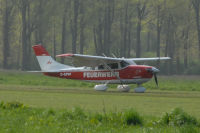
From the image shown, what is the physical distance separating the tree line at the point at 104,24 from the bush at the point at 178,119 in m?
48.6

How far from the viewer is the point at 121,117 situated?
484 inches

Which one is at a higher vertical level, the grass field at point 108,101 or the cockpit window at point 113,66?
the cockpit window at point 113,66

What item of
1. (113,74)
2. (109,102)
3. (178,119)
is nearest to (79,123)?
(178,119)

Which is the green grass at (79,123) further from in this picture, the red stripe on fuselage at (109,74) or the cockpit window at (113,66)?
the cockpit window at (113,66)

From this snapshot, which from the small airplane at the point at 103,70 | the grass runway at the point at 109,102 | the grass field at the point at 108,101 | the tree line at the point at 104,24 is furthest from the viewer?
the tree line at the point at 104,24

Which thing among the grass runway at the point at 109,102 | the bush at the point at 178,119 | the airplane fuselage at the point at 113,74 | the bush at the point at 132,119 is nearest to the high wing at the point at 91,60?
the airplane fuselage at the point at 113,74

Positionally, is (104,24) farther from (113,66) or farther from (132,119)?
(132,119)

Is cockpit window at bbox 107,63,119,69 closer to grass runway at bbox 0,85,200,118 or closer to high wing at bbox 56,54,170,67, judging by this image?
high wing at bbox 56,54,170,67

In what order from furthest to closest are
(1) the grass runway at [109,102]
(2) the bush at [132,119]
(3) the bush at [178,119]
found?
(1) the grass runway at [109,102] → (2) the bush at [132,119] → (3) the bush at [178,119]

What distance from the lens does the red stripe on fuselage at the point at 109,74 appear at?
29750 mm

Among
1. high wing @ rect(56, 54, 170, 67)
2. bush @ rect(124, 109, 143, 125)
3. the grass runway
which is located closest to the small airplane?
high wing @ rect(56, 54, 170, 67)

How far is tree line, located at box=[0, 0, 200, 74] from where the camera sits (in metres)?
62.8

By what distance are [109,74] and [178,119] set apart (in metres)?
19.3

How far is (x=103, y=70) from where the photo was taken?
31375mm
